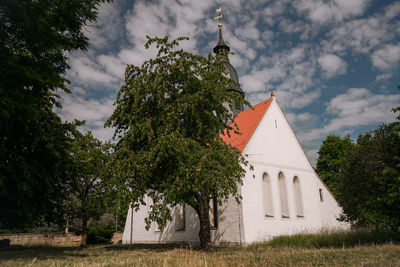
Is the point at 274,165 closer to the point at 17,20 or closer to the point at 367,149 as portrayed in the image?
the point at 367,149

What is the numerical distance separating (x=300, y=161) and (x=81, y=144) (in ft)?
56.3

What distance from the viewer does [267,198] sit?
1903cm

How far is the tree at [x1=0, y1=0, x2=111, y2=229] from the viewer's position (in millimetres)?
8320

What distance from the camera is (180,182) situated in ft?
34.3

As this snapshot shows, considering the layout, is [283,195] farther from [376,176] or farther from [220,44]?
[220,44]

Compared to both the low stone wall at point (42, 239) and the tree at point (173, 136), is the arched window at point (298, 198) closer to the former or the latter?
the tree at point (173, 136)

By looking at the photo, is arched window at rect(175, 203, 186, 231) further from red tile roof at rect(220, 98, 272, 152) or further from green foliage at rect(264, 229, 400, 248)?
green foliage at rect(264, 229, 400, 248)

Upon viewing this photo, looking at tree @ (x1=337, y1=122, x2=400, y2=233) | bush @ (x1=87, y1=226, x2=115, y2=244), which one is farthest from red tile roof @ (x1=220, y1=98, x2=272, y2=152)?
bush @ (x1=87, y1=226, x2=115, y2=244)

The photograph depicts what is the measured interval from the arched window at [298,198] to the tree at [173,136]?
397 inches

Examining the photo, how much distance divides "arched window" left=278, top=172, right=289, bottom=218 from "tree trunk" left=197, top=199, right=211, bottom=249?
8003 mm

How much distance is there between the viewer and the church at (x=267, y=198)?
1720 cm

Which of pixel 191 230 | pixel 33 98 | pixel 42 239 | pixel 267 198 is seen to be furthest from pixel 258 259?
pixel 42 239

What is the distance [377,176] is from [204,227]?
339 inches

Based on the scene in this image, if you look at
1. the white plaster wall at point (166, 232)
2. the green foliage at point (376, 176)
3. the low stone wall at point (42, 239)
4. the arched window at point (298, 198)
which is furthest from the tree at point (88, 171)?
the green foliage at point (376, 176)
